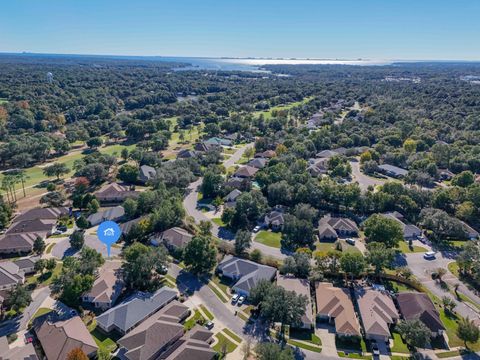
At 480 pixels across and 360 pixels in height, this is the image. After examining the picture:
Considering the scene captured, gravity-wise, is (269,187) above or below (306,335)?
above

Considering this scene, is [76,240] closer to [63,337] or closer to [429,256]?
[63,337]

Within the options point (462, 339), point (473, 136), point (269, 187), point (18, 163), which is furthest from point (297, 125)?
point (462, 339)

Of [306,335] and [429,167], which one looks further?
[429,167]

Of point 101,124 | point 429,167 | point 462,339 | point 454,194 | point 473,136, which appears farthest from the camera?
point 101,124

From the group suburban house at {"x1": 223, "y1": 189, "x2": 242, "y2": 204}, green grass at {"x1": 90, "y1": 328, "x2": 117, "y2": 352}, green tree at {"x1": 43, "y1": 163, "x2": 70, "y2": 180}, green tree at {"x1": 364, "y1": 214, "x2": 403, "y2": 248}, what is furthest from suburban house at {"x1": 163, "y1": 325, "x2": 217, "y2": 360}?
green tree at {"x1": 43, "y1": 163, "x2": 70, "y2": 180}

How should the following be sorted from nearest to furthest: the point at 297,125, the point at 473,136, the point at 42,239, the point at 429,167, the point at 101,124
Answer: the point at 42,239, the point at 429,167, the point at 473,136, the point at 101,124, the point at 297,125

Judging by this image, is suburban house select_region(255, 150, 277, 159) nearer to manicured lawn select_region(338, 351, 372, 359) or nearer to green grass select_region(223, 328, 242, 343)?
green grass select_region(223, 328, 242, 343)

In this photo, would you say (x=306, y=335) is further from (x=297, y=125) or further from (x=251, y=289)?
(x=297, y=125)

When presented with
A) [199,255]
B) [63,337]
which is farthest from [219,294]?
[63,337]
